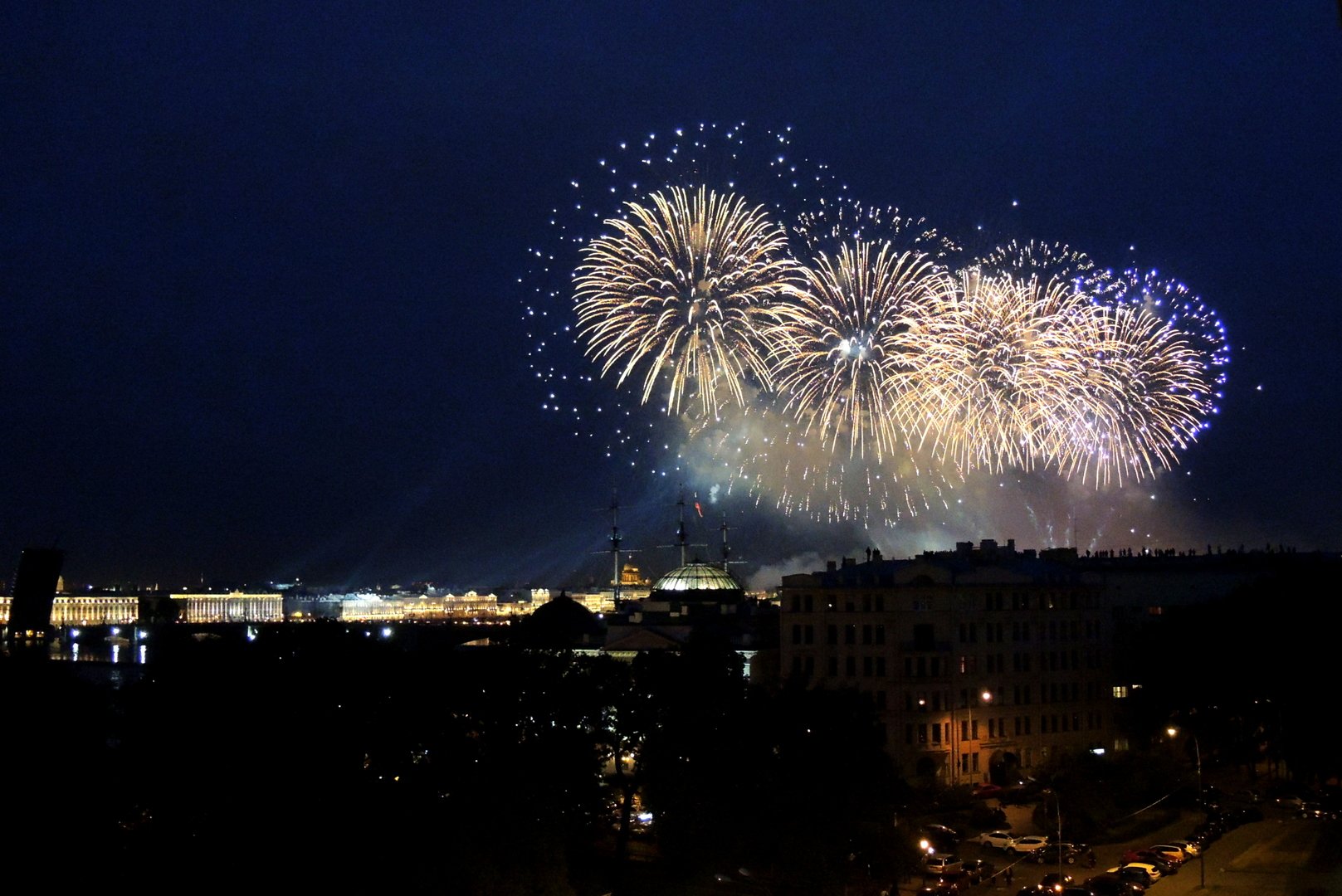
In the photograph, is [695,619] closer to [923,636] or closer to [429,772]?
[923,636]

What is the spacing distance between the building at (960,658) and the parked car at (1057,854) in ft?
46.9

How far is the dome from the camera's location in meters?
116

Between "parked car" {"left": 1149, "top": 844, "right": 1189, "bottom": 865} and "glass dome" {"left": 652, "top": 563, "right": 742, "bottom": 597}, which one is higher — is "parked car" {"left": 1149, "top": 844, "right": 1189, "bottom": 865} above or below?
below

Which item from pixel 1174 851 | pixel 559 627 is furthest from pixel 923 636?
pixel 559 627

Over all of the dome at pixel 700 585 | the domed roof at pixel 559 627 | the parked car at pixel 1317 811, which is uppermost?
the dome at pixel 700 585

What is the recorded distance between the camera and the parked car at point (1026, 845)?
53.9m

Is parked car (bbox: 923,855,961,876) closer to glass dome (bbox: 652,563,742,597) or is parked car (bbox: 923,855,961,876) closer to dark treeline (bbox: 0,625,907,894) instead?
dark treeline (bbox: 0,625,907,894)

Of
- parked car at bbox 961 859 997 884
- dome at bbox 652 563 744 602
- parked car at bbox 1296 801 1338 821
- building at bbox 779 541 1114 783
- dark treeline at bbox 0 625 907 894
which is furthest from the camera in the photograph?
dome at bbox 652 563 744 602

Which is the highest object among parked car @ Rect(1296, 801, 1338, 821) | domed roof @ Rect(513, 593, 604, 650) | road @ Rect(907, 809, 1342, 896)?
domed roof @ Rect(513, 593, 604, 650)

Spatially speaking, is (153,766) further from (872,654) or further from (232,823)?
(872,654)

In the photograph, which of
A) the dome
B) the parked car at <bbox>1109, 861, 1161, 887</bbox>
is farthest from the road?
the dome

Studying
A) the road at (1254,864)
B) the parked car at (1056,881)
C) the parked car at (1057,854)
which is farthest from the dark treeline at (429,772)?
the road at (1254,864)

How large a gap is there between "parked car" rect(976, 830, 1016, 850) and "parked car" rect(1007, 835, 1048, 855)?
5.5 inches

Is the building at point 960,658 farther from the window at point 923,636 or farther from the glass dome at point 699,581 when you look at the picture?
the glass dome at point 699,581
